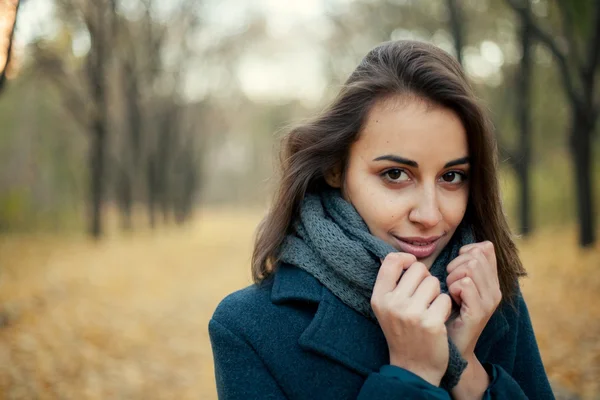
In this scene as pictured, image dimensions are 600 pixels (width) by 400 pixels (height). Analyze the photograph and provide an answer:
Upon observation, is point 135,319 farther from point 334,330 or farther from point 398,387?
point 398,387

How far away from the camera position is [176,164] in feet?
75.8

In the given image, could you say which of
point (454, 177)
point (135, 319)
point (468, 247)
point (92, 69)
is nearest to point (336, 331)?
point (468, 247)

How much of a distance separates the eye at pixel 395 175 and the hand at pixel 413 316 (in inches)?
9.7

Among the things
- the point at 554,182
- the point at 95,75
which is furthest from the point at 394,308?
the point at 554,182

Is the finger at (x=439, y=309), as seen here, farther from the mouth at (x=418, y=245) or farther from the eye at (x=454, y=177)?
the eye at (x=454, y=177)

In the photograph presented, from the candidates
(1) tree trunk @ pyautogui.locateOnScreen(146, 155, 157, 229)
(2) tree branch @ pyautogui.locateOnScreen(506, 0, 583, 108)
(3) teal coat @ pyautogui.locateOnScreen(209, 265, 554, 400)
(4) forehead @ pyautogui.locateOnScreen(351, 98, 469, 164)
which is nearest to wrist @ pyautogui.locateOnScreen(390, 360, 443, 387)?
(3) teal coat @ pyautogui.locateOnScreen(209, 265, 554, 400)

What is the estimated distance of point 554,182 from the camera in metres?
16.5

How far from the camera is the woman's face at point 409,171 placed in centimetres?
148

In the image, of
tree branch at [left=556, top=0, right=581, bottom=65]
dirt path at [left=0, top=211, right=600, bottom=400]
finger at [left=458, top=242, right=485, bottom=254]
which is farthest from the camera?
tree branch at [left=556, top=0, right=581, bottom=65]

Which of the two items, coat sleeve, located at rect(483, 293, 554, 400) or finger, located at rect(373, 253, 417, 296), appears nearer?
finger, located at rect(373, 253, 417, 296)

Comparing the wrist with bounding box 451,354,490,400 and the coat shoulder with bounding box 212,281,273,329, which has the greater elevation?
the coat shoulder with bounding box 212,281,273,329

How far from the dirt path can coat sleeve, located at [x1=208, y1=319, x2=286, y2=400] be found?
371 centimetres

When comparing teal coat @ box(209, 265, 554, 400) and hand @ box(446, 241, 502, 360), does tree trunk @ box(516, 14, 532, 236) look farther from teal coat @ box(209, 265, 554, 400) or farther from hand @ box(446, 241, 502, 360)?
teal coat @ box(209, 265, 554, 400)

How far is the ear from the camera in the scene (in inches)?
66.0
